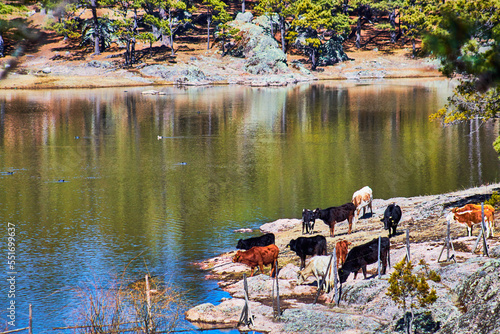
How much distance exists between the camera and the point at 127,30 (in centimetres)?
13338

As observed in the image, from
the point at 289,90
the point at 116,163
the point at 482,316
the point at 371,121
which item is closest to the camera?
the point at 482,316

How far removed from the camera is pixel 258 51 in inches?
5143

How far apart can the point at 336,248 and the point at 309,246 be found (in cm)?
133

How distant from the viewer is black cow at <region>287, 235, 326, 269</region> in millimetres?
22781

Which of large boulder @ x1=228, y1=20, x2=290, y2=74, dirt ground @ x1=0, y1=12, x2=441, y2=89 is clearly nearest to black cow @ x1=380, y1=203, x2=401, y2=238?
dirt ground @ x1=0, y1=12, x2=441, y2=89

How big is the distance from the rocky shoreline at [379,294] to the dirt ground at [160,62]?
10133 cm

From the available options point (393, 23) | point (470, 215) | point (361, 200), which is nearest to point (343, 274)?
point (470, 215)

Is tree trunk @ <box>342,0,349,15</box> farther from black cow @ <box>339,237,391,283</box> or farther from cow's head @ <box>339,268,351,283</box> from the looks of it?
cow's head @ <box>339,268,351,283</box>

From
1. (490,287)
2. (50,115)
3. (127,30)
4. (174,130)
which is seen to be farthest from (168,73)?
(490,287)

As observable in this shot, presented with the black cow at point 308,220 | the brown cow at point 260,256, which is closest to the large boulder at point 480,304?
the brown cow at point 260,256

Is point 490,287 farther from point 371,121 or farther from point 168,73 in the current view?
point 168,73

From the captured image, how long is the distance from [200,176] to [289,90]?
71.0 m

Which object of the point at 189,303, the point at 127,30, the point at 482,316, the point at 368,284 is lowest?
the point at 189,303

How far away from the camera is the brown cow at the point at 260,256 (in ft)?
76.3
